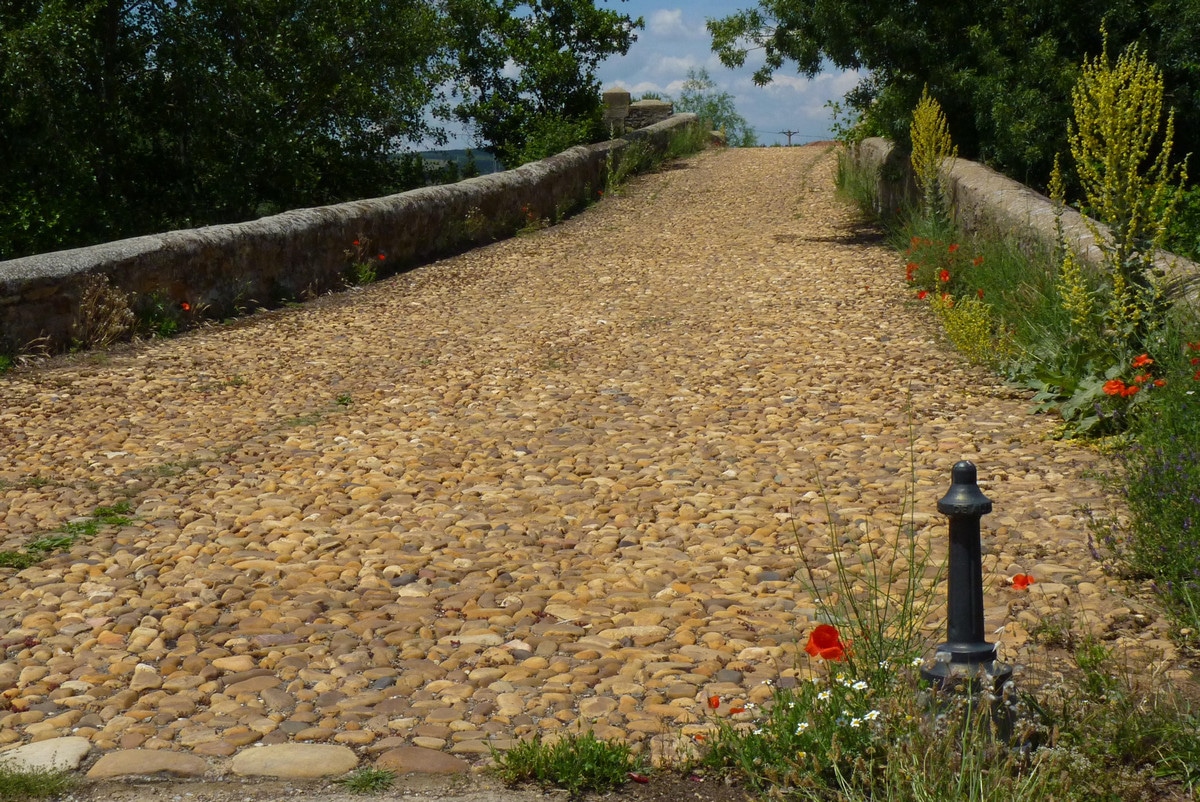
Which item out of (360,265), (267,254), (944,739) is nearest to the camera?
(944,739)

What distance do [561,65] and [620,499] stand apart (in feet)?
44.1

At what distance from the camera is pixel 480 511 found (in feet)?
15.4

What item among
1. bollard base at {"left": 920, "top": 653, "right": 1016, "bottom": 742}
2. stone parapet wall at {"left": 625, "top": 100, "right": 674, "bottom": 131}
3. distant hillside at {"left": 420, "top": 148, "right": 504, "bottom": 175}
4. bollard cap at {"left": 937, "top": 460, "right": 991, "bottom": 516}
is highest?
stone parapet wall at {"left": 625, "top": 100, "right": 674, "bottom": 131}

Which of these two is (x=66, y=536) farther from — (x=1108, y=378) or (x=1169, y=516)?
(x=1108, y=378)

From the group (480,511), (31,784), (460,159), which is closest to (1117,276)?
(480,511)

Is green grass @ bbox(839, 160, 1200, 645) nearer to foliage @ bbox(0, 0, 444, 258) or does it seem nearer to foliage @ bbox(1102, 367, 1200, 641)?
foliage @ bbox(1102, 367, 1200, 641)

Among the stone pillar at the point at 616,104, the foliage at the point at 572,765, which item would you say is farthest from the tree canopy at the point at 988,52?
the stone pillar at the point at 616,104

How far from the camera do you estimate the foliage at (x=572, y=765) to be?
2.68 m

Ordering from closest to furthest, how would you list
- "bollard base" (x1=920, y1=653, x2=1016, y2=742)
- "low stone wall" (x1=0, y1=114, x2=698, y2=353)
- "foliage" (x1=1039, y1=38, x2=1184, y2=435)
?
"bollard base" (x1=920, y1=653, x2=1016, y2=742)
"foliage" (x1=1039, y1=38, x2=1184, y2=435)
"low stone wall" (x1=0, y1=114, x2=698, y2=353)

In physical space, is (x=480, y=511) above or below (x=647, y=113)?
below

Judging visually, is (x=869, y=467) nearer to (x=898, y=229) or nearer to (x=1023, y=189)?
(x=1023, y=189)

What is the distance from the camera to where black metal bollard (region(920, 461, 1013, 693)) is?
8.21 ft

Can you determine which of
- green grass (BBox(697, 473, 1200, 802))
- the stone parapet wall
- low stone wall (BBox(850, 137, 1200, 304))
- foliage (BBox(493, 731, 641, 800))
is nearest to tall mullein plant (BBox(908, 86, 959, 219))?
low stone wall (BBox(850, 137, 1200, 304))

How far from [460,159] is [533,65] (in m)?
1.85
